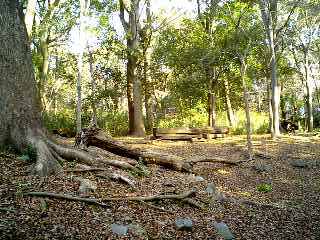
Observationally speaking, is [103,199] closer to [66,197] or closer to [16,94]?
[66,197]

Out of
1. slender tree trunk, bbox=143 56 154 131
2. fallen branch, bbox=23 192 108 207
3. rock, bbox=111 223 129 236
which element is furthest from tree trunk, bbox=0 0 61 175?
slender tree trunk, bbox=143 56 154 131

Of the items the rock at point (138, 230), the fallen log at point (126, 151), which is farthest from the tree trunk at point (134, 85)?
the rock at point (138, 230)

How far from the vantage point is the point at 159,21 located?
78.2 ft

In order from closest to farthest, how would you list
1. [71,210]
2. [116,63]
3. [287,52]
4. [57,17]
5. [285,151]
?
[71,210] < [285,151] < [57,17] < [116,63] < [287,52]

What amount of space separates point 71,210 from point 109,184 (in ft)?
5.29

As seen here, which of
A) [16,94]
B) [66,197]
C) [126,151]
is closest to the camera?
[66,197]

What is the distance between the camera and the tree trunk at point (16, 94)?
7.60m

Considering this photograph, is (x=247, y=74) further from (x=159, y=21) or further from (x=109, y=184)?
(x=109, y=184)

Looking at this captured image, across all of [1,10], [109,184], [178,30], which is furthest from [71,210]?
[178,30]

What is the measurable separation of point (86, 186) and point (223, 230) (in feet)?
8.40

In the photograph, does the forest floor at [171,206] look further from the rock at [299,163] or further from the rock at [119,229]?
the rock at [299,163]

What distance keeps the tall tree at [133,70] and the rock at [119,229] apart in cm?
1489

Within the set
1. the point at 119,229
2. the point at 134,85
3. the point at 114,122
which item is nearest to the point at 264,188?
the point at 119,229

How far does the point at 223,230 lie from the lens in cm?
705
